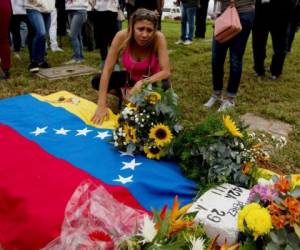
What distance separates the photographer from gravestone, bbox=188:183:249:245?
184 centimetres

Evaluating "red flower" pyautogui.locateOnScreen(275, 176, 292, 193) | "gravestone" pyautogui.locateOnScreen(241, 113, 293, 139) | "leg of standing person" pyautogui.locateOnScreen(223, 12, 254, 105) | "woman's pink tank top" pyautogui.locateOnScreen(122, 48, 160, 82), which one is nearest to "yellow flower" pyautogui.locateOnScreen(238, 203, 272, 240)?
"red flower" pyautogui.locateOnScreen(275, 176, 292, 193)

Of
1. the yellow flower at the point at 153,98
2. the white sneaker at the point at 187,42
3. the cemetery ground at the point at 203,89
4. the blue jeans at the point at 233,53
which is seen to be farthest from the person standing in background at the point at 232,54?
the white sneaker at the point at 187,42

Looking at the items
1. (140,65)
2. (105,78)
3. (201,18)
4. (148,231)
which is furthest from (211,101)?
(201,18)

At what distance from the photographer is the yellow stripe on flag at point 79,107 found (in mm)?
3149

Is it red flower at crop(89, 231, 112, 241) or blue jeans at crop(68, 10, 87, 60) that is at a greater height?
blue jeans at crop(68, 10, 87, 60)

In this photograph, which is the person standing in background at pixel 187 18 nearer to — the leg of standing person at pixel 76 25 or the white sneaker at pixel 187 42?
the white sneaker at pixel 187 42

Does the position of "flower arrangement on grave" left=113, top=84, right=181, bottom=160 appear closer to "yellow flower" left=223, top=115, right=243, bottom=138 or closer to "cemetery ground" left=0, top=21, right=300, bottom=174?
"yellow flower" left=223, top=115, right=243, bottom=138

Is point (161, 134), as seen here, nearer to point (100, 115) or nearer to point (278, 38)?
point (100, 115)

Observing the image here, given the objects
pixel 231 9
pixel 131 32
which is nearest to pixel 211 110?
pixel 231 9

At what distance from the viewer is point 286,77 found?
5.60 metres

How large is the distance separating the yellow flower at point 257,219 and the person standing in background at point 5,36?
4110mm

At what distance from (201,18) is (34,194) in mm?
7526

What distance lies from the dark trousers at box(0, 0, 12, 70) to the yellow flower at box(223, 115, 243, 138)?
3460mm

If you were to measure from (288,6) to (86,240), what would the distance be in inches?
171
